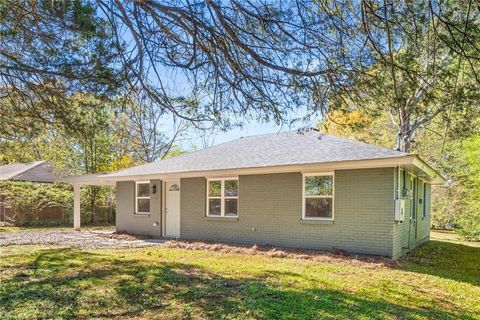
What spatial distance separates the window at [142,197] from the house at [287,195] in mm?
40

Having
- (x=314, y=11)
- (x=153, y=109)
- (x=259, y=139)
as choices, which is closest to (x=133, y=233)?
(x=259, y=139)

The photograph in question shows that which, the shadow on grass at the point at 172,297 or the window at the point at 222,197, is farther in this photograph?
the window at the point at 222,197

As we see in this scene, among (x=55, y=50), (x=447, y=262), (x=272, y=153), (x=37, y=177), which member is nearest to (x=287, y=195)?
(x=272, y=153)

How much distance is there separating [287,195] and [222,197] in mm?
2543

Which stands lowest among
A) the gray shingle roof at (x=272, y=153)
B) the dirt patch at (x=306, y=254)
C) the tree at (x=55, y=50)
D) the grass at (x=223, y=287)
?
the dirt patch at (x=306, y=254)

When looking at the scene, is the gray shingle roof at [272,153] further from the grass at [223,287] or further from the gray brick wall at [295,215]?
the grass at [223,287]

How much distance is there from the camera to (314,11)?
502cm

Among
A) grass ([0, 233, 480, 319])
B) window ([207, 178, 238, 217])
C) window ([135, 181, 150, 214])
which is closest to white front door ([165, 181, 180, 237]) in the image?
window ([135, 181, 150, 214])

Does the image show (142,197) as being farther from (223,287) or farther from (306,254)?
(223,287)

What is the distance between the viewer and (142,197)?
15.3 metres

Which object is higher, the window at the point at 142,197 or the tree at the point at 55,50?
the tree at the point at 55,50

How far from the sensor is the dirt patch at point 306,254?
29.0 feet

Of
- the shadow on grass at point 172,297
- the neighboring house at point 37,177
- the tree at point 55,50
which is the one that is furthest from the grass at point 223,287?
the neighboring house at point 37,177

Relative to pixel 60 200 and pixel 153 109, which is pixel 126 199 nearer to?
pixel 60 200
